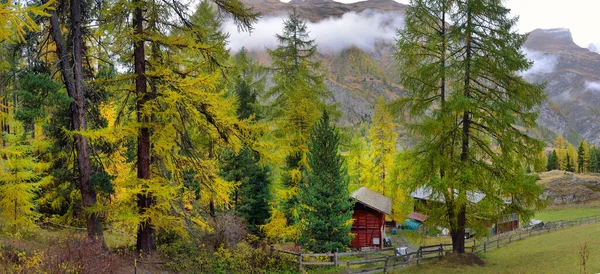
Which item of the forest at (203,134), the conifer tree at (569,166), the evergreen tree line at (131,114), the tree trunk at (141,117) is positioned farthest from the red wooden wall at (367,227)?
→ the conifer tree at (569,166)

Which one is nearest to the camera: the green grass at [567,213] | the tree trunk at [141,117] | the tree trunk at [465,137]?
the tree trunk at [141,117]

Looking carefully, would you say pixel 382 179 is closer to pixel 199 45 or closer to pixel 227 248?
pixel 227 248

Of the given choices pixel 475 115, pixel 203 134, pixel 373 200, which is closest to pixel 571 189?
pixel 373 200

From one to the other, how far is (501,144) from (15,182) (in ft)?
75.7

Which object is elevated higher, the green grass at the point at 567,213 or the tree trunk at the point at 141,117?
the tree trunk at the point at 141,117

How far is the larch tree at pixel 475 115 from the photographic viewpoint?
17672mm

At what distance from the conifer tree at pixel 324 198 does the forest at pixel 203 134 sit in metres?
0.08

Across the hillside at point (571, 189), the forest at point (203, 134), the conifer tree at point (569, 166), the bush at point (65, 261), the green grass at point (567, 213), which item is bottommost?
the green grass at point (567, 213)

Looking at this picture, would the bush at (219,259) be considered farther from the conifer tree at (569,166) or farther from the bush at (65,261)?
the conifer tree at (569,166)

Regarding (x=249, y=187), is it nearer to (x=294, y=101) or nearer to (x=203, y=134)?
(x=294, y=101)

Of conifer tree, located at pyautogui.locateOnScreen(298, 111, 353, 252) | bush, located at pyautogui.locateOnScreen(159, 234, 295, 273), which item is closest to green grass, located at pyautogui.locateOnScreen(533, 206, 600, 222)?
conifer tree, located at pyautogui.locateOnScreen(298, 111, 353, 252)

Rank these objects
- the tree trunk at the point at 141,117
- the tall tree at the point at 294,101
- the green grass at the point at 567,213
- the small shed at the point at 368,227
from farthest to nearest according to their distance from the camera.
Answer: the green grass at the point at 567,213 → the small shed at the point at 368,227 → the tall tree at the point at 294,101 → the tree trunk at the point at 141,117

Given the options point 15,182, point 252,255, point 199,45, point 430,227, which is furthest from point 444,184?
point 15,182

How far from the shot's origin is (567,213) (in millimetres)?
60031
